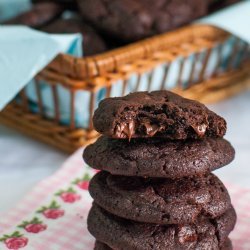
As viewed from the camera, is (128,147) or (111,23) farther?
(111,23)

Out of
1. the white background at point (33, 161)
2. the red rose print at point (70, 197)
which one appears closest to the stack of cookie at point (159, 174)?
the red rose print at point (70, 197)

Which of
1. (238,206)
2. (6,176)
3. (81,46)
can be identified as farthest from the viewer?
(81,46)

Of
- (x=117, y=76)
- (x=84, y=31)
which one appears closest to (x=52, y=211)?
(x=117, y=76)

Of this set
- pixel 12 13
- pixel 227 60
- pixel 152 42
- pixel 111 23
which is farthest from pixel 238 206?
pixel 12 13

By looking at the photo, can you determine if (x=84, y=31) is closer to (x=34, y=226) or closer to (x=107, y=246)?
(x=34, y=226)

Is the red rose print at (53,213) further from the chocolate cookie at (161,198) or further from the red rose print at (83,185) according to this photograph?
the chocolate cookie at (161,198)

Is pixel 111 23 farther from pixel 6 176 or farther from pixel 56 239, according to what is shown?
pixel 56 239
